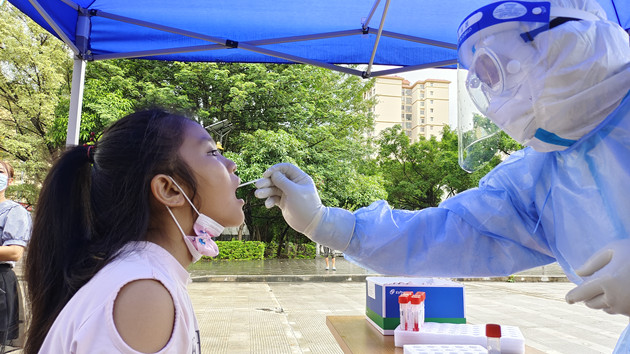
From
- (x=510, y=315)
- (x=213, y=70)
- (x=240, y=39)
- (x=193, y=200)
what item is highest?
(x=213, y=70)

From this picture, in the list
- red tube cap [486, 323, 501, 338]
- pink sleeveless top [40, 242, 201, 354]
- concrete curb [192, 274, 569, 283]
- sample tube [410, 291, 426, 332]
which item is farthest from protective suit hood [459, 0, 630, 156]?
concrete curb [192, 274, 569, 283]

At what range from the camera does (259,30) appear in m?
2.96

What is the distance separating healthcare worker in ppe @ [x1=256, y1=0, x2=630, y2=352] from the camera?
1.08 metres

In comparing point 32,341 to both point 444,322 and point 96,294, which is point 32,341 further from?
point 444,322

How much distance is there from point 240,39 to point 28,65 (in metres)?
13.3

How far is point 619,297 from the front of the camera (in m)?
0.96

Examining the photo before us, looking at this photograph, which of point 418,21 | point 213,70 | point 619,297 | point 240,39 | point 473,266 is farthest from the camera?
point 213,70

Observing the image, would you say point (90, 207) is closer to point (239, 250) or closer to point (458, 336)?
point (458, 336)

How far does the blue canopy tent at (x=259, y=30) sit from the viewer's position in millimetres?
2641

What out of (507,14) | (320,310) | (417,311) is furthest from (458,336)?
(320,310)

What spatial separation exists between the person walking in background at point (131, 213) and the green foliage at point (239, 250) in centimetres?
1443

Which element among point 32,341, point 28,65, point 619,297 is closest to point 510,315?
point 619,297

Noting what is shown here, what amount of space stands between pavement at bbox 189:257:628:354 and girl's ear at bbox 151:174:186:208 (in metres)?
1.70

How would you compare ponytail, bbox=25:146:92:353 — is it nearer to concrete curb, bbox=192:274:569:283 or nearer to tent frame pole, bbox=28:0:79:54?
tent frame pole, bbox=28:0:79:54
